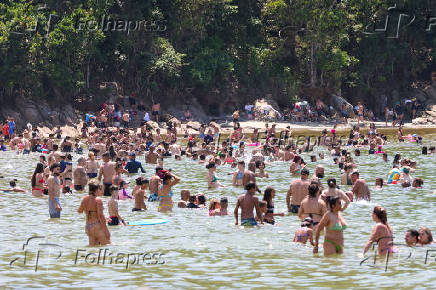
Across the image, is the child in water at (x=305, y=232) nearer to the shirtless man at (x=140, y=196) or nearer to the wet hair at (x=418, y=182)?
the shirtless man at (x=140, y=196)

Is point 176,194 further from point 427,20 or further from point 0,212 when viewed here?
point 427,20

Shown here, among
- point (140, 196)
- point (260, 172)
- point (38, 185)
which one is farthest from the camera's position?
point (260, 172)

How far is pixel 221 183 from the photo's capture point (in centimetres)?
2836

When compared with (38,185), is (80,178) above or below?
above

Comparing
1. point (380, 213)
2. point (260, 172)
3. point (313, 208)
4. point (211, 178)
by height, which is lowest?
point (211, 178)

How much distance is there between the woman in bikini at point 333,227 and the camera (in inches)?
558

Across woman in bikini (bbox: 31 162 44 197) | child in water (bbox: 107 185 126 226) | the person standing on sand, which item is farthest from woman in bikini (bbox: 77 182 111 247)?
the person standing on sand

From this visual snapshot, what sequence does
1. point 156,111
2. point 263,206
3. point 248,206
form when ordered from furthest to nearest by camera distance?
point 156,111 → point 263,206 → point 248,206

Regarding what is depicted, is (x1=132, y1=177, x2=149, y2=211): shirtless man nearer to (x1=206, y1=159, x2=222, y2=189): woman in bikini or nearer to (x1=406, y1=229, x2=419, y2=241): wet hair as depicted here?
(x1=206, y1=159, x2=222, y2=189): woman in bikini

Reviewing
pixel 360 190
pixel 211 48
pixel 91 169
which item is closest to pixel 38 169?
pixel 91 169

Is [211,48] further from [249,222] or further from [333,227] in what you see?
[333,227]

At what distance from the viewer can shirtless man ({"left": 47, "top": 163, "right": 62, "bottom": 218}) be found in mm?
19094

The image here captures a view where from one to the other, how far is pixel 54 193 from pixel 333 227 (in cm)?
812

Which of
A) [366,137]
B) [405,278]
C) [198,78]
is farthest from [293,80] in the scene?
[405,278]
